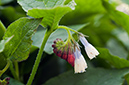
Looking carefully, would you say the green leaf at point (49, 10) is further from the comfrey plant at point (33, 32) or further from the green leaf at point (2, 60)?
the green leaf at point (2, 60)

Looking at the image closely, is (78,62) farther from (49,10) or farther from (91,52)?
(49,10)

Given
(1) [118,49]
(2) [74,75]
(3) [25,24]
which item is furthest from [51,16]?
(1) [118,49]

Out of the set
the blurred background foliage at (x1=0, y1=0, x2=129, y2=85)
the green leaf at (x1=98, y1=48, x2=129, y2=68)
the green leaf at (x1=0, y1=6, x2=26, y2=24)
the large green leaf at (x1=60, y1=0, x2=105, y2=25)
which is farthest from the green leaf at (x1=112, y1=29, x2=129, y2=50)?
the green leaf at (x1=0, y1=6, x2=26, y2=24)

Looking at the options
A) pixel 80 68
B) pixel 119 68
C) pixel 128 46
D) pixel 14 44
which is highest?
pixel 14 44

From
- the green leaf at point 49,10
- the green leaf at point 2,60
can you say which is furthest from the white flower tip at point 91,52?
the green leaf at point 2,60

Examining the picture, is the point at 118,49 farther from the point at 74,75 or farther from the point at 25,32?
the point at 25,32

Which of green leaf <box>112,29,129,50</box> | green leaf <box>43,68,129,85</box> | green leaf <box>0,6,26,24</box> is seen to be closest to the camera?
green leaf <box>43,68,129,85</box>

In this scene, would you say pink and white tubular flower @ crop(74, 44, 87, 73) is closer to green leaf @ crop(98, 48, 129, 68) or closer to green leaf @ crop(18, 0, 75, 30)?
green leaf @ crop(18, 0, 75, 30)
